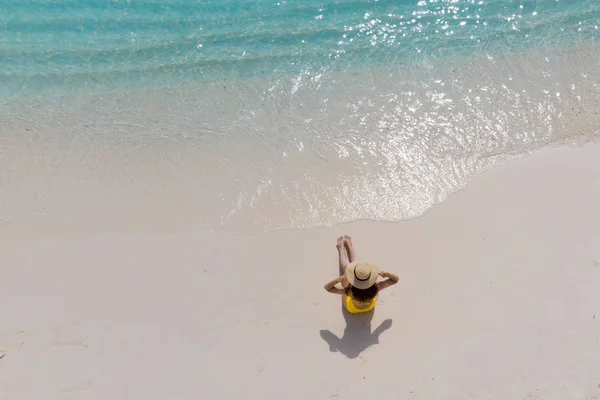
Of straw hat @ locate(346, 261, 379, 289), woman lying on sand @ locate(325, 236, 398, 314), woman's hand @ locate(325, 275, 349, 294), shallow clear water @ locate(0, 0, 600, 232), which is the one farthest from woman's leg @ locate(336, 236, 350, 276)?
straw hat @ locate(346, 261, 379, 289)

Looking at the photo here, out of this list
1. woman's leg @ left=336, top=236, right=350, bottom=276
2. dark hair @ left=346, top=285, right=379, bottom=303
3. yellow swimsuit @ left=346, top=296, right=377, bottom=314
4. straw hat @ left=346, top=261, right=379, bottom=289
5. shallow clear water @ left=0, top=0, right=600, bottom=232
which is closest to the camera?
straw hat @ left=346, top=261, right=379, bottom=289

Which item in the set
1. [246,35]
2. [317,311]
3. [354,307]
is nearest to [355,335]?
[354,307]

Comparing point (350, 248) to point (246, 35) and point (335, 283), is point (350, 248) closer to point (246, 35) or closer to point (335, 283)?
point (335, 283)

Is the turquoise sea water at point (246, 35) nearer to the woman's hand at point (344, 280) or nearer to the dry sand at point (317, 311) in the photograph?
the dry sand at point (317, 311)

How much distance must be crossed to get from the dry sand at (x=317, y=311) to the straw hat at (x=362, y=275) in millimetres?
934

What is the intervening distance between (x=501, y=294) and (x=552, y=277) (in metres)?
0.80

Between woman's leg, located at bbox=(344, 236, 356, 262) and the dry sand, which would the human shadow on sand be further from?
woman's leg, located at bbox=(344, 236, 356, 262)

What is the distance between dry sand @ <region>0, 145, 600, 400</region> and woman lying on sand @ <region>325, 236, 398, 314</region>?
313 mm

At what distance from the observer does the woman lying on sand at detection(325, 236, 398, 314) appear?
535cm

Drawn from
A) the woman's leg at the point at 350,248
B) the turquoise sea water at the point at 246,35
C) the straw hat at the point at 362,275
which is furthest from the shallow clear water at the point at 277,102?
the straw hat at the point at 362,275

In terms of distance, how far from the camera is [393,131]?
8.07 m

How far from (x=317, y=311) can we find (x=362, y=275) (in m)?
1.23

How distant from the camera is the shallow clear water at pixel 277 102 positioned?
7375mm

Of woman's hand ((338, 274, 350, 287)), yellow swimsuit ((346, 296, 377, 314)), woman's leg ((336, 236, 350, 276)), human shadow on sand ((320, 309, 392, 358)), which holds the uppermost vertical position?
woman's leg ((336, 236, 350, 276))
